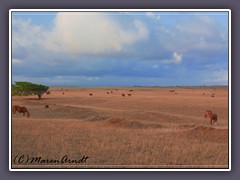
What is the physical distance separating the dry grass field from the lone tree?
151mm

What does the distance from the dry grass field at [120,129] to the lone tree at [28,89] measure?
0.15 metres

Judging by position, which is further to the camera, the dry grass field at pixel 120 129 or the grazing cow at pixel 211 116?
the grazing cow at pixel 211 116

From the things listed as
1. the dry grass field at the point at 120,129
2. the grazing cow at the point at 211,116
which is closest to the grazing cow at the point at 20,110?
the dry grass field at the point at 120,129

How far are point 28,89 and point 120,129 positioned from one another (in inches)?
90.4

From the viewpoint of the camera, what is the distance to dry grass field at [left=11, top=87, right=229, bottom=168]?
12.4 meters

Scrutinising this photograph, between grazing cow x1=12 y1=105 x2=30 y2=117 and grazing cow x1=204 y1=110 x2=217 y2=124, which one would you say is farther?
grazing cow x1=204 y1=110 x2=217 y2=124

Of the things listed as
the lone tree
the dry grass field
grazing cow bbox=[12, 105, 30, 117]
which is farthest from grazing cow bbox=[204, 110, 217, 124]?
grazing cow bbox=[12, 105, 30, 117]

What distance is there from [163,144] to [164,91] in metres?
1.25

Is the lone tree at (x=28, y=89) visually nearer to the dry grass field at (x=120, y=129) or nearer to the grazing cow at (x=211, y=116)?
the dry grass field at (x=120, y=129)

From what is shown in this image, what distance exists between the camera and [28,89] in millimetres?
12594

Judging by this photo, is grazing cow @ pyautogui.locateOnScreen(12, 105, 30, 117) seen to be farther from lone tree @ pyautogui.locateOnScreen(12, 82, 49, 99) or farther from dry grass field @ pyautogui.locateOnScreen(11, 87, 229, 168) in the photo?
lone tree @ pyautogui.locateOnScreen(12, 82, 49, 99)

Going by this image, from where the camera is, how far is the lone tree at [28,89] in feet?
40.5

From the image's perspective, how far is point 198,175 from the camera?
12.2 meters
